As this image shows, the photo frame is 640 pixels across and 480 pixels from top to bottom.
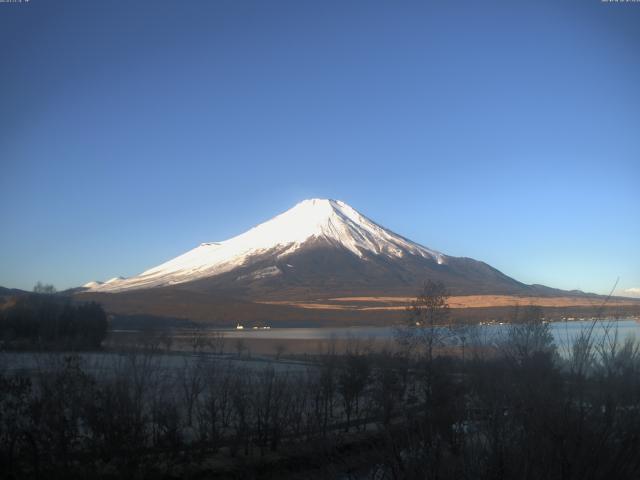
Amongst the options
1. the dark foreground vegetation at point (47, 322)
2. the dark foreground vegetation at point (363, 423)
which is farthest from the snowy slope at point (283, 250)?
the dark foreground vegetation at point (363, 423)

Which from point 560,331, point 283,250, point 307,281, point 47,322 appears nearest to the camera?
point 560,331

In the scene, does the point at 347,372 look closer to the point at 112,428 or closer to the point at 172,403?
the point at 172,403

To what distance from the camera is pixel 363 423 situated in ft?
→ 66.7

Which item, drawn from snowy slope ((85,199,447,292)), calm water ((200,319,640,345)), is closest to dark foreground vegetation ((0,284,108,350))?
calm water ((200,319,640,345))

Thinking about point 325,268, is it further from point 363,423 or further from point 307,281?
point 363,423

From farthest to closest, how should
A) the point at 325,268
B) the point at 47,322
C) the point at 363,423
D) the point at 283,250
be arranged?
the point at 283,250 → the point at 325,268 → the point at 47,322 → the point at 363,423

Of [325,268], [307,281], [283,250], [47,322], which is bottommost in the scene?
[47,322]

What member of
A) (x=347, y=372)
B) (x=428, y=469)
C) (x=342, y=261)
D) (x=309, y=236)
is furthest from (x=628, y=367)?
(x=309, y=236)

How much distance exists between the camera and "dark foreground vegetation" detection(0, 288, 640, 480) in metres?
5.36

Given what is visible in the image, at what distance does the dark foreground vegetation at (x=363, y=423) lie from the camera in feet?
17.6

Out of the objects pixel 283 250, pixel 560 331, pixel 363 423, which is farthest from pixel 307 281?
pixel 363 423

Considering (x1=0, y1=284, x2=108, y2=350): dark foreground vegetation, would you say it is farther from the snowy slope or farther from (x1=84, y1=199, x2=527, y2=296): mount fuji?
the snowy slope

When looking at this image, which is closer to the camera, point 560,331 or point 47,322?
point 560,331

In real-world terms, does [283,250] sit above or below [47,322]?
above
